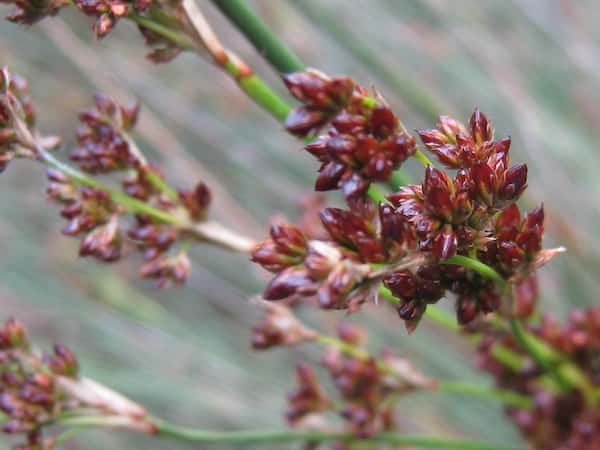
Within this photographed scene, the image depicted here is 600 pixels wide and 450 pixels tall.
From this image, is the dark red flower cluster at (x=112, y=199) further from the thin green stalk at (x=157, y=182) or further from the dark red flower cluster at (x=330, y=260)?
the dark red flower cluster at (x=330, y=260)

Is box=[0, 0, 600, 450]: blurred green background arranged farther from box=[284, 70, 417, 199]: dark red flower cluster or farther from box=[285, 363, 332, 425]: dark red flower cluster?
box=[284, 70, 417, 199]: dark red flower cluster

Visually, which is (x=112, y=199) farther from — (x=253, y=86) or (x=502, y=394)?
(x=502, y=394)

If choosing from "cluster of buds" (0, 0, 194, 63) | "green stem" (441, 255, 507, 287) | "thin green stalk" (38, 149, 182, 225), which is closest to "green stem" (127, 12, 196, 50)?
"cluster of buds" (0, 0, 194, 63)

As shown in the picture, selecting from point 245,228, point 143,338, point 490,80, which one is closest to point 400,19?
point 490,80

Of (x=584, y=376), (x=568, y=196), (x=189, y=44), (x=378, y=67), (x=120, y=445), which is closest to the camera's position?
(x=189, y=44)

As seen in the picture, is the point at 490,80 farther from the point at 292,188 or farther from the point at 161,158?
the point at 161,158

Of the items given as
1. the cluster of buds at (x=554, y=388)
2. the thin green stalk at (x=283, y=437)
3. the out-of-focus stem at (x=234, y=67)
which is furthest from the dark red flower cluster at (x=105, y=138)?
the cluster of buds at (x=554, y=388)

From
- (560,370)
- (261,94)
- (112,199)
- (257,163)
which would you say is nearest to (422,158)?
(261,94)
